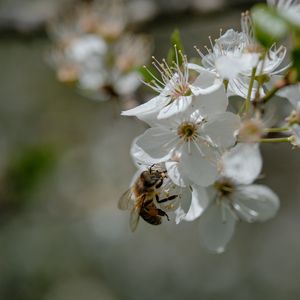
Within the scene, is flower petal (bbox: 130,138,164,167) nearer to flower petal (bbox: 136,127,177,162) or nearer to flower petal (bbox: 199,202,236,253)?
flower petal (bbox: 136,127,177,162)

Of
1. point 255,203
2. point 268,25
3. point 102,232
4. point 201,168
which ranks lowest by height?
point 102,232

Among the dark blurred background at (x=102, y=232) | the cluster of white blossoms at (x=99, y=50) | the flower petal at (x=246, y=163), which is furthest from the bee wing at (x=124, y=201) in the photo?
the dark blurred background at (x=102, y=232)

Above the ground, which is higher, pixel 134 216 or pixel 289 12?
pixel 289 12

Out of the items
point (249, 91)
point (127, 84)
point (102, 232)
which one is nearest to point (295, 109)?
point (249, 91)

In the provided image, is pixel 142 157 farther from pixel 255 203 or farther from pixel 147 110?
pixel 255 203

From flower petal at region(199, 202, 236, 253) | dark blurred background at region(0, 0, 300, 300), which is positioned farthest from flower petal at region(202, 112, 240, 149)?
dark blurred background at region(0, 0, 300, 300)

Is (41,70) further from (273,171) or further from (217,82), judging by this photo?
(217,82)

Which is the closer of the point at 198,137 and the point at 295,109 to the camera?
the point at 295,109

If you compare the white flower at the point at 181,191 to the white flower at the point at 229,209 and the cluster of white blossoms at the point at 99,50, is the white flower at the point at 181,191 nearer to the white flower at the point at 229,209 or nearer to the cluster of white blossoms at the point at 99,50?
the white flower at the point at 229,209
